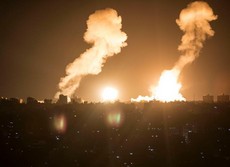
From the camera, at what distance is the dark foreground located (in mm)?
140875

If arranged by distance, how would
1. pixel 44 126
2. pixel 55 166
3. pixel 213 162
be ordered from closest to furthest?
pixel 213 162, pixel 55 166, pixel 44 126

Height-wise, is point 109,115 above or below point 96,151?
above

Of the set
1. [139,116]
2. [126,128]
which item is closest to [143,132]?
[126,128]

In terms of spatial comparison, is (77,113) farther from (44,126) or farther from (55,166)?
(55,166)

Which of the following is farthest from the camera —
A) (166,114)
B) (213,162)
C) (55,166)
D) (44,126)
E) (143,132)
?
(44,126)

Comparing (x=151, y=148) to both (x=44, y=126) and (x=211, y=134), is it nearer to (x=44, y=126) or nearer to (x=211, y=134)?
(x=211, y=134)

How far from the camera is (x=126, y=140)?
154 metres

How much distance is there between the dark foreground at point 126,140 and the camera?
14088 centimetres

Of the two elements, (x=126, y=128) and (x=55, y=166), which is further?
(x=126, y=128)

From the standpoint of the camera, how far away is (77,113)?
193875mm

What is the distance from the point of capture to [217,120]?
6309 inches

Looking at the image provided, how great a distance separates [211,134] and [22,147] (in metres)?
67.9

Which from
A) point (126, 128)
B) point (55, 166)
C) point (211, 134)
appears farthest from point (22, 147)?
point (211, 134)

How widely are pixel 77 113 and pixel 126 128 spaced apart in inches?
1429
